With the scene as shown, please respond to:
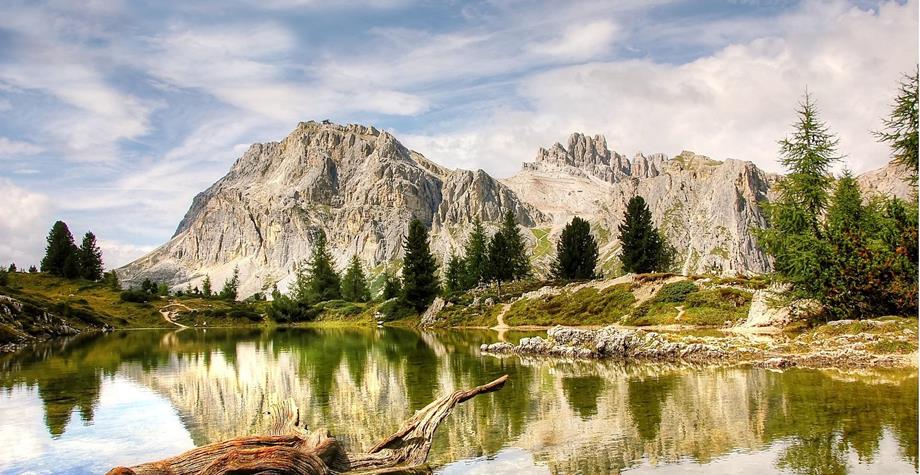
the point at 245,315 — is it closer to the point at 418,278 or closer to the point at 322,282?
the point at 322,282

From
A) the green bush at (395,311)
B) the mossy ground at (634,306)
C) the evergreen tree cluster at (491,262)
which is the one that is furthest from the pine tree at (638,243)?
the green bush at (395,311)

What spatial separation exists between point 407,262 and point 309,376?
76.5 meters

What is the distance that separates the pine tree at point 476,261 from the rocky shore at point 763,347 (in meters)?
79.3

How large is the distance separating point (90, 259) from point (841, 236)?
169 meters

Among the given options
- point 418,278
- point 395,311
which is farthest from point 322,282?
point 418,278

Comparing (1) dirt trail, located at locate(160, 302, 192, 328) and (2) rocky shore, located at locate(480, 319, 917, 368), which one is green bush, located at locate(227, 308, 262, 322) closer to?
(1) dirt trail, located at locate(160, 302, 192, 328)

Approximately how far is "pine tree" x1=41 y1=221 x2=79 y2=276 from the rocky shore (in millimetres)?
141219

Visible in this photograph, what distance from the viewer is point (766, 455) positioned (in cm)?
1537

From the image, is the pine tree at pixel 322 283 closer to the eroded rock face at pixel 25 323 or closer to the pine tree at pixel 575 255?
the pine tree at pixel 575 255

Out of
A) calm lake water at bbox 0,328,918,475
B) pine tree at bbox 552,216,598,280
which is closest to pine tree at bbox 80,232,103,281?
pine tree at bbox 552,216,598,280

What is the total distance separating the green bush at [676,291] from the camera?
7151 centimetres

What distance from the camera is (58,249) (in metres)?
151

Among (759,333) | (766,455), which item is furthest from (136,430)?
(759,333)

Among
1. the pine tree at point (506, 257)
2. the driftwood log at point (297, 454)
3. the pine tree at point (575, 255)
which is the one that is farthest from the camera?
the pine tree at point (575, 255)
